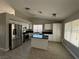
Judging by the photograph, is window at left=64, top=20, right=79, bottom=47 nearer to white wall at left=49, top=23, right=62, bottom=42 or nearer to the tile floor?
the tile floor

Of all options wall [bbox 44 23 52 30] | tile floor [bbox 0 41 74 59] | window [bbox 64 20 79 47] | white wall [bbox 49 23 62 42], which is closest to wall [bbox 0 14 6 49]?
tile floor [bbox 0 41 74 59]

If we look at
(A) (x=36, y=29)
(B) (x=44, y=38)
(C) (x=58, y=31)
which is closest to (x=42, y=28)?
(A) (x=36, y=29)

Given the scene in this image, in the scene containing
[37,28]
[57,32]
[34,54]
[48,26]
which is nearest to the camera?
[34,54]

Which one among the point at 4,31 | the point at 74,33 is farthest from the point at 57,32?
the point at 4,31

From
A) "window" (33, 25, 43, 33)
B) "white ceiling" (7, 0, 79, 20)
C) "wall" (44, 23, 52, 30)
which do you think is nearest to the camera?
"white ceiling" (7, 0, 79, 20)

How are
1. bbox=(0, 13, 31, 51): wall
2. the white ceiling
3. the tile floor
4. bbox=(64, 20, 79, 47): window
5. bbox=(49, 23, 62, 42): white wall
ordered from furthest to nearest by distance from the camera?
bbox=(49, 23, 62, 42): white wall
bbox=(0, 13, 31, 51): wall
bbox=(64, 20, 79, 47): window
the tile floor
the white ceiling

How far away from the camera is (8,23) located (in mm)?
4715

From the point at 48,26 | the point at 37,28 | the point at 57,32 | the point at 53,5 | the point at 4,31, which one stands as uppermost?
the point at 53,5

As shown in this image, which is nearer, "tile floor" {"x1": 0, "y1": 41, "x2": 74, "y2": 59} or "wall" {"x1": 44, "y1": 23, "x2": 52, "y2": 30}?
"tile floor" {"x1": 0, "y1": 41, "x2": 74, "y2": 59}

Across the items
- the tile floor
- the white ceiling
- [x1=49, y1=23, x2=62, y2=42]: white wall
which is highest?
the white ceiling

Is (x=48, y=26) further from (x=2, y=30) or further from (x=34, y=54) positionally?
(x=2, y=30)

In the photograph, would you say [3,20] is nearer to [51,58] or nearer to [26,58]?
[26,58]

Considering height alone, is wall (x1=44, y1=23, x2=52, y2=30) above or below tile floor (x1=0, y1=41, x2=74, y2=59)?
above

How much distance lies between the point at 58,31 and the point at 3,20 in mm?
5261
